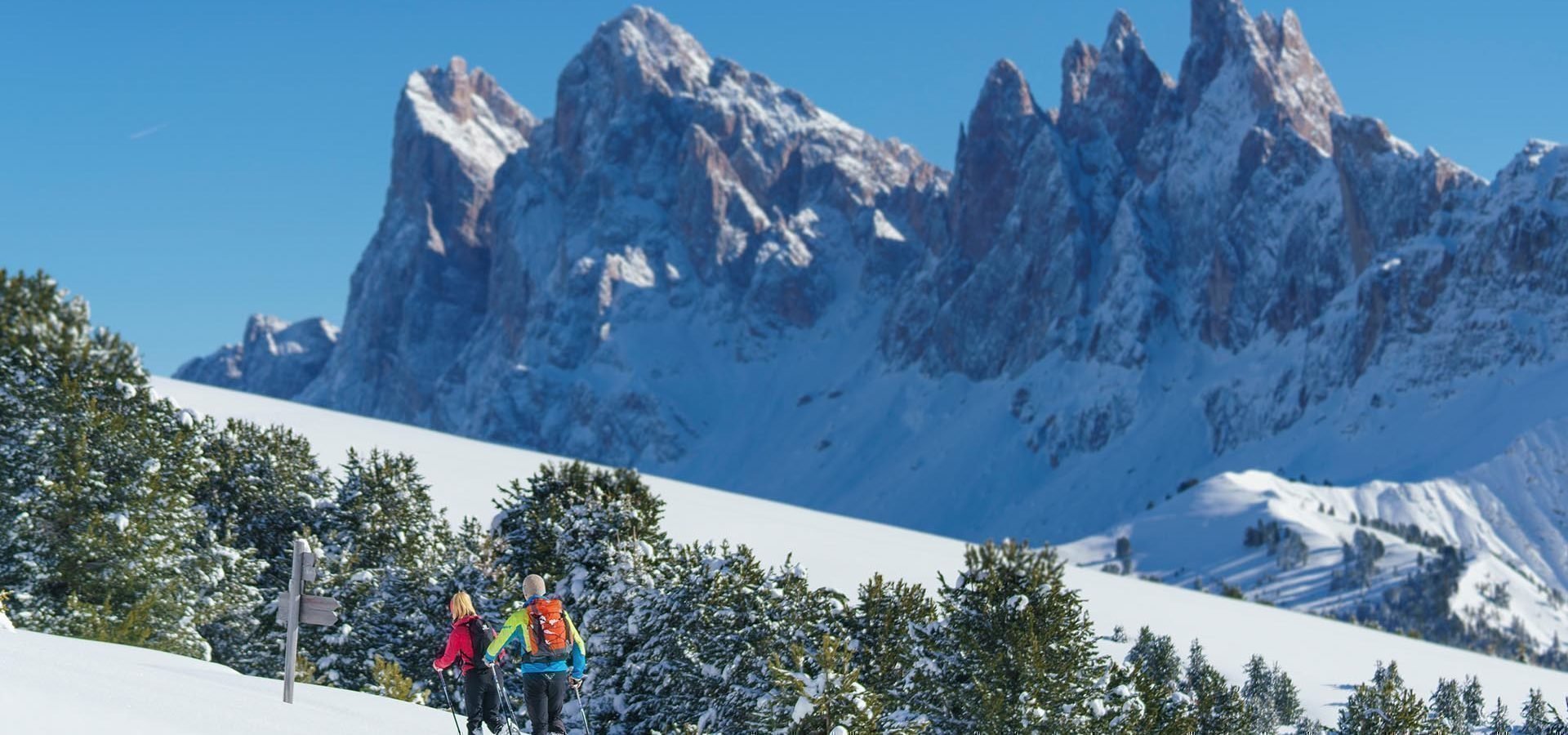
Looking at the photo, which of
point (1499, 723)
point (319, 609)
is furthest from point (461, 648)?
point (1499, 723)

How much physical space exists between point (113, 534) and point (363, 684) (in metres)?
7.32

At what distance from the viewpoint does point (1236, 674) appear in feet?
193

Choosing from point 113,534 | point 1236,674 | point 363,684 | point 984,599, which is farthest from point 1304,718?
point 113,534

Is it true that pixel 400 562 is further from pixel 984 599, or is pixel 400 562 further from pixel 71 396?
pixel 984 599

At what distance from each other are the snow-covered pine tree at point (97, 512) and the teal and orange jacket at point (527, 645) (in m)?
14.7

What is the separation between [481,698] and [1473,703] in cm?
4774

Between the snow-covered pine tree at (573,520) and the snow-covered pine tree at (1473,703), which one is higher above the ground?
the snow-covered pine tree at (573,520)

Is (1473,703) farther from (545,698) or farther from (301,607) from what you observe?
(301,607)

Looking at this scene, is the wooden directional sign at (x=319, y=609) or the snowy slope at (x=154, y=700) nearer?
the snowy slope at (x=154, y=700)

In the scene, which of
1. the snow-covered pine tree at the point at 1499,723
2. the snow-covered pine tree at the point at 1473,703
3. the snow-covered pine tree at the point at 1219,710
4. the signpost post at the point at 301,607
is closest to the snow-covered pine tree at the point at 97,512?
the signpost post at the point at 301,607

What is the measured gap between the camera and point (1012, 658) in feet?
94.4

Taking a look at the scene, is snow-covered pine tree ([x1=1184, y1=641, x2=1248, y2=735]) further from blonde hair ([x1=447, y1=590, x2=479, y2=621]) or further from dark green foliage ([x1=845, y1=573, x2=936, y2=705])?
blonde hair ([x1=447, y1=590, x2=479, y2=621])

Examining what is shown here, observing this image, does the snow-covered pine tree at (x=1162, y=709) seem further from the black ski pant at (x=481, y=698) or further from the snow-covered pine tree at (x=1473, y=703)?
the snow-covered pine tree at (x=1473, y=703)

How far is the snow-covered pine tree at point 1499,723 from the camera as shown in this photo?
51206mm
